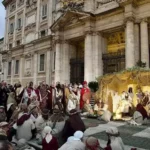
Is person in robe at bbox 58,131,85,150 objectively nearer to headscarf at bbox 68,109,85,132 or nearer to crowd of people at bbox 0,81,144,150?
crowd of people at bbox 0,81,144,150

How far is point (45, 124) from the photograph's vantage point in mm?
7172

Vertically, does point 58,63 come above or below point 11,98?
above

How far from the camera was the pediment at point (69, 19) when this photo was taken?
21969mm

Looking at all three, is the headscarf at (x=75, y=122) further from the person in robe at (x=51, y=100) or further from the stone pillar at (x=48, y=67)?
the stone pillar at (x=48, y=67)

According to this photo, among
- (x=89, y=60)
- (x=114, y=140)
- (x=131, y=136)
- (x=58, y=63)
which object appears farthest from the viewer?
(x=58, y=63)

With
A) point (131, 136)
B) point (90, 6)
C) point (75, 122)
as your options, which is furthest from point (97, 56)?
point (75, 122)

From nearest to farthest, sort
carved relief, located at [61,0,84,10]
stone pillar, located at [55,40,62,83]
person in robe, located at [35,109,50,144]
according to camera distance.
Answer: person in robe, located at [35,109,50,144], carved relief, located at [61,0,84,10], stone pillar, located at [55,40,62,83]

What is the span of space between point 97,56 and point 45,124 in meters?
15.1

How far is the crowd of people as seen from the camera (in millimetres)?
4547

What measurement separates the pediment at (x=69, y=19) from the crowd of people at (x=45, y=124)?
995cm

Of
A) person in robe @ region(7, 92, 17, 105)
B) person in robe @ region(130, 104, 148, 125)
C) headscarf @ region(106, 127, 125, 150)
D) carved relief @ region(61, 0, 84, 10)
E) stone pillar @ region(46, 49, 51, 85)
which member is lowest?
person in robe @ region(130, 104, 148, 125)

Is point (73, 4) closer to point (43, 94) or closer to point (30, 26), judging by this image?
point (30, 26)

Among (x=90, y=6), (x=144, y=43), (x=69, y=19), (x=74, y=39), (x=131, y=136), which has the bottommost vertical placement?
(x=131, y=136)

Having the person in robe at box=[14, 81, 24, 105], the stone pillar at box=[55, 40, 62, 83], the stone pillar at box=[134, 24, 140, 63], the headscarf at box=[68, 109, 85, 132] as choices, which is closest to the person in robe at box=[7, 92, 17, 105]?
the person in robe at box=[14, 81, 24, 105]
